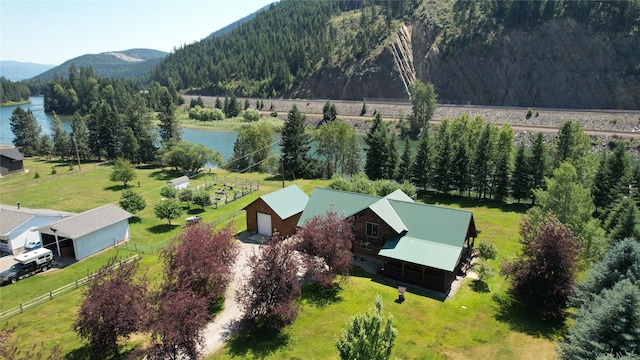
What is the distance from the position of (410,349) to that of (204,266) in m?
10.3

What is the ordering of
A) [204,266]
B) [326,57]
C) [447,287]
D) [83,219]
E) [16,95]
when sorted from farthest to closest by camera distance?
[16,95] < [326,57] < [83,219] < [447,287] < [204,266]

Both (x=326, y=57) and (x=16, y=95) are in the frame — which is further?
(x=16, y=95)

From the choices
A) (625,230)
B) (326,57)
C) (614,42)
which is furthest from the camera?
(326,57)

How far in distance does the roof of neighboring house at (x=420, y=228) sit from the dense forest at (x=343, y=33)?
326 feet

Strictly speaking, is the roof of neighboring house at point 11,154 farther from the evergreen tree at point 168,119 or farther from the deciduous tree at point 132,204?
the deciduous tree at point 132,204

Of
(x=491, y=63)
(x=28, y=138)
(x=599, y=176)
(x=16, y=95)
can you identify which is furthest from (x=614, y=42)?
(x=16, y=95)

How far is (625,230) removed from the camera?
25406 mm

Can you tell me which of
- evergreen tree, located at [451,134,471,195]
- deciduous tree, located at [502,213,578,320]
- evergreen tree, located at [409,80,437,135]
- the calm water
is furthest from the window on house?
evergreen tree, located at [409,80,437,135]

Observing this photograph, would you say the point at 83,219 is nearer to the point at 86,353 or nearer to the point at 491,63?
the point at 86,353

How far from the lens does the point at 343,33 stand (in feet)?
523

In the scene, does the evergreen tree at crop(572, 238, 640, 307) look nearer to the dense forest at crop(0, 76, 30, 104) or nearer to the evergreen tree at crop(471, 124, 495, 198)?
the evergreen tree at crop(471, 124, 495, 198)

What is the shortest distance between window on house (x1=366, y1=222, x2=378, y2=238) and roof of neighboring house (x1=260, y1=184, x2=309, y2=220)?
7.16 m

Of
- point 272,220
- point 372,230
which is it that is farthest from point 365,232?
point 272,220

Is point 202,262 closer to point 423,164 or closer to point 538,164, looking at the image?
point 423,164
